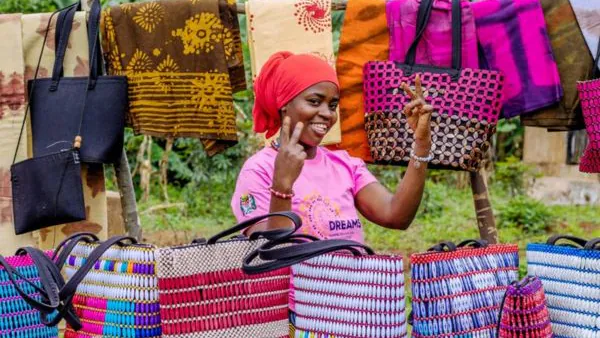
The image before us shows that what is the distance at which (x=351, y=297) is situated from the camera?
175 cm

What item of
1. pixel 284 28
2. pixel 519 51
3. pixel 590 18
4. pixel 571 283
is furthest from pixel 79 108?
pixel 571 283

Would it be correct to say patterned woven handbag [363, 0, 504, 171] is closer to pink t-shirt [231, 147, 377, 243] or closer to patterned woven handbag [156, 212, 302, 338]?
pink t-shirt [231, 147, 377, 243]

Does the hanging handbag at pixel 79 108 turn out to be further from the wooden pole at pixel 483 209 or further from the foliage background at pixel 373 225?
the foliage background at pixel 373 225

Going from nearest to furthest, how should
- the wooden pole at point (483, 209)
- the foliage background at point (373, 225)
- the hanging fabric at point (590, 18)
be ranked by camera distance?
the hanging fabric at point (590, 18), the wooden pole at point (483, 209), the foliage background at point (373, 225)

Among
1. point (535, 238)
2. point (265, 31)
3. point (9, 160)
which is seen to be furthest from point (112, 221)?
point (535, 238)

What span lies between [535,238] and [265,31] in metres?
5.84

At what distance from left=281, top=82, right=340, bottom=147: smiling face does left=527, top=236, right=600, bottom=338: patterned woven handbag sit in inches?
38.7

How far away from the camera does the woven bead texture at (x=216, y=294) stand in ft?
5.74

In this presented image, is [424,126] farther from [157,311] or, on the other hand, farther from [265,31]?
[265,31]

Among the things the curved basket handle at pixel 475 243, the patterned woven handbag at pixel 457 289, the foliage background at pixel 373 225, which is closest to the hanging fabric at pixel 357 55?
the curved basket handle at pixel 475 243

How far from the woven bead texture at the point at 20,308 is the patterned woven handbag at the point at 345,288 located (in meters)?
0.53

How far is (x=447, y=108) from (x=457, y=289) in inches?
64.3

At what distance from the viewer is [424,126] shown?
94.2 inches

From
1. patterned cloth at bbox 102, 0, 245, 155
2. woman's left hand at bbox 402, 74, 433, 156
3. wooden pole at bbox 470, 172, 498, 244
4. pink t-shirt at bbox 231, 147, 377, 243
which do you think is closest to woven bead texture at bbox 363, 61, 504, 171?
wooden pole at bbox 470, 172, 498, 244
